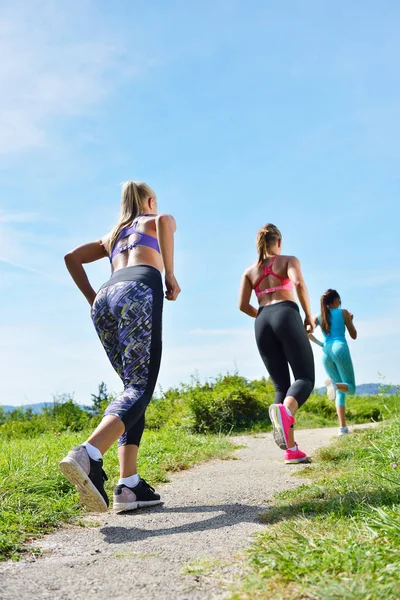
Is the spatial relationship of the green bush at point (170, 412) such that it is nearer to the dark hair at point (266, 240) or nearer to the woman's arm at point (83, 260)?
the dark hair at point (266, 240)

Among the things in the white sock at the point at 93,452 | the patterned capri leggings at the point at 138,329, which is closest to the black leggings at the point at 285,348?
the patterned capri leggings at the point at 138,329

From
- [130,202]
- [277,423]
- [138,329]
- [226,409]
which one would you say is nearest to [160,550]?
[138,329]

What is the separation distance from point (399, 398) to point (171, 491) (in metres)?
6.81

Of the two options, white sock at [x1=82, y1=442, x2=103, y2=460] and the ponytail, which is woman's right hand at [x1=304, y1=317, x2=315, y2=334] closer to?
the ponytail

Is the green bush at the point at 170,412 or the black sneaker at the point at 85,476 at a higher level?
the green bush at the point at 170,412

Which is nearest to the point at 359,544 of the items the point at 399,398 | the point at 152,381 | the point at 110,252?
the point at 152,381

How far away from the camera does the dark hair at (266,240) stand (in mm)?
5945

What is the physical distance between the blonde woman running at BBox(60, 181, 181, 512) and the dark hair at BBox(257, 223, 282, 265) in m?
1.94

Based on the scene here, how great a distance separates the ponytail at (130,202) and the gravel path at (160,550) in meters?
1.93

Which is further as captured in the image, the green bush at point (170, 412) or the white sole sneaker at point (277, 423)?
the green bush at point (170, 412)

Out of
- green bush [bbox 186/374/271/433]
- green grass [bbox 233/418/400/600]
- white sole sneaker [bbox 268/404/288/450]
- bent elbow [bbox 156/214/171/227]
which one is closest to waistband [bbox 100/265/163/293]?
bent elbow [bbox 156/214/171/227]

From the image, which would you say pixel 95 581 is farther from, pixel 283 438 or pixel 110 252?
pixel 283 438

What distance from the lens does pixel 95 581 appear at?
97.5 inches

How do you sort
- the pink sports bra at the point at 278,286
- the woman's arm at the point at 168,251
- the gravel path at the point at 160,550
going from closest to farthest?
the gravel path at the point at 160,550
the woman's arm at the point at 168,251
the pink sports bra at the point at 278,286
